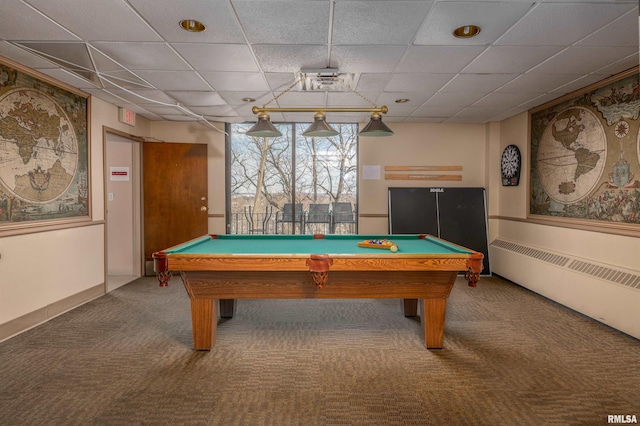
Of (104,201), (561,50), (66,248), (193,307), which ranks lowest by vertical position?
(193,307)

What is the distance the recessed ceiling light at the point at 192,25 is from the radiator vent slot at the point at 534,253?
4.31m

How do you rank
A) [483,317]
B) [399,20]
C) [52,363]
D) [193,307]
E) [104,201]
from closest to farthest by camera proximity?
[399,20] → [52,363] → [193,307] → [483,317] → [104,201]

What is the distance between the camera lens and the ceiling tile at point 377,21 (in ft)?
7.13

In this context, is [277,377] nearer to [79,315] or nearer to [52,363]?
[52,363]

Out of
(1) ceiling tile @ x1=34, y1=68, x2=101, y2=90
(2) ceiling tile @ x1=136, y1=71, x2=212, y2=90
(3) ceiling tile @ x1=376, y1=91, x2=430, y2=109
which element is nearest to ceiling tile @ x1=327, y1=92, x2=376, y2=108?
(3) ceiling tile @ x1=376, y1=91, x2=430, y2=109

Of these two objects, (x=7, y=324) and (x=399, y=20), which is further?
(x=7, y=324)

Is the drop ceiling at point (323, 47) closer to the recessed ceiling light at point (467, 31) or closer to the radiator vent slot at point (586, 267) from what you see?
the recessed ceiling light at point (467, 31)

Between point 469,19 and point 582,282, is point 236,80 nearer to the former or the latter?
point 469,19

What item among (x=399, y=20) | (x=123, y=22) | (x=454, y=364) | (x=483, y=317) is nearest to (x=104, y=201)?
(x=123, y=22)

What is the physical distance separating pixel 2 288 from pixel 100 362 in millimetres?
1275

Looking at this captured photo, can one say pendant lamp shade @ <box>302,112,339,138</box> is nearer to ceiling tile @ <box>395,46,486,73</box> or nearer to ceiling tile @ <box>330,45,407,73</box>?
ceiling tile @ <box>330,45,407,73</box>

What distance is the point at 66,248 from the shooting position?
3.73 m

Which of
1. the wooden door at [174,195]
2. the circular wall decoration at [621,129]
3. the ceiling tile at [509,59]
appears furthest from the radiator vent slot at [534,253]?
the wooden door at [174,195]

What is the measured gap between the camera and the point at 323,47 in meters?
2.76
